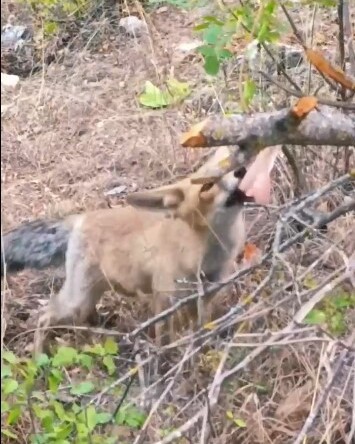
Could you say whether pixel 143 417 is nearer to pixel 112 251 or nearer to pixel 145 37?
pixel 112 251

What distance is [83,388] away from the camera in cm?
407

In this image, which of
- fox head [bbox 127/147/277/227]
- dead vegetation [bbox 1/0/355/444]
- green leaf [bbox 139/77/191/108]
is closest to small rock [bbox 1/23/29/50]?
dead vegetation [bbox 1/0/355/444]

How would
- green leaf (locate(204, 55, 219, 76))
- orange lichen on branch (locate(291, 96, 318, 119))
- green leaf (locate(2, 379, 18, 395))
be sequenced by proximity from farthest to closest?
green leaf (locate(204, 55, 219, 76)) < green leaf (locate(2, 379, 18, 395)) < orange lichen on branch (locate(291, 96, 318, 119))

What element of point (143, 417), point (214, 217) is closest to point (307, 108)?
point (143, 417)

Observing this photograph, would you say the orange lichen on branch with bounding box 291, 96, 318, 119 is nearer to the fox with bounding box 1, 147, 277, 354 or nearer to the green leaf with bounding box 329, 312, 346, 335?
the green leaf with bounding box 329, 312, 346, 335

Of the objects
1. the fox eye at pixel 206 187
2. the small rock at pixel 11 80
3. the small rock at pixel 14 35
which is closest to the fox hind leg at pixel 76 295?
the fox eye at pixel 206 187

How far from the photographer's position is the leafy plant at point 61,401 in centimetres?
374

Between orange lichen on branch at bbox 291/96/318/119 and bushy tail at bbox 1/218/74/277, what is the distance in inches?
91.5

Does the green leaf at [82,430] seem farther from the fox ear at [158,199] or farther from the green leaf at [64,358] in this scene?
the fox ear at [158,199]

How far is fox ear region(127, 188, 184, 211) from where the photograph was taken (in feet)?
15.4

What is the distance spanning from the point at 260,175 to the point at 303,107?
803 mm

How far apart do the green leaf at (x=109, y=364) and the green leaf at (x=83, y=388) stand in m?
0.12

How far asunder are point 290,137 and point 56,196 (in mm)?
3391

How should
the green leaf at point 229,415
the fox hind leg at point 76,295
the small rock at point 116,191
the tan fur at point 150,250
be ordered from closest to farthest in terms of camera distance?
1. the green leaf at point 229,415
2. the tan fur at point 150,250
3. the fox hind leg at point 76,295
4. the small rock at point 116,191
